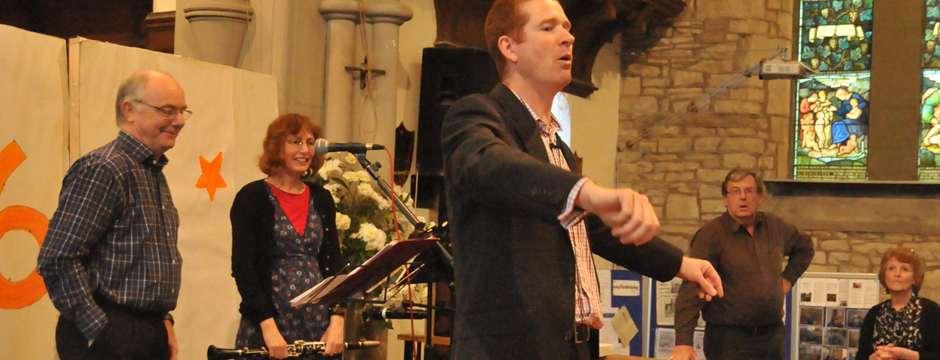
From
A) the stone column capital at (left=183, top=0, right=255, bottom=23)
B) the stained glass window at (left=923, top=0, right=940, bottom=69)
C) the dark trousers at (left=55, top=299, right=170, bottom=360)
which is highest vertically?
the stained glass window at (left=923, top=0, right=940, bottom=69)

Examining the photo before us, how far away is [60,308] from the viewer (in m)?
2.42

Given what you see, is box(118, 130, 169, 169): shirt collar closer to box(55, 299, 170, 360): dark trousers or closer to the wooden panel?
box(55, 299, 170, 360): dark trousers

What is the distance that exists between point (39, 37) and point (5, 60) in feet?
0.63

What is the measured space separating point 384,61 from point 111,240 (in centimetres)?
321

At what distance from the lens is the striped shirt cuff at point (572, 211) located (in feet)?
4.67

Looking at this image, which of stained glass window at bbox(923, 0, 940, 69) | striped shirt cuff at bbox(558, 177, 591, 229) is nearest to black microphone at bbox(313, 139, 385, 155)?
striped shirt cuff at bbox(558, 177, 591, 229)

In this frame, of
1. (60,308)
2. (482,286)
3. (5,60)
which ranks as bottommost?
(60,308)

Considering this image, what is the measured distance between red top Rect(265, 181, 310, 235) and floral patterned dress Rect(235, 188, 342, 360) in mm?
19

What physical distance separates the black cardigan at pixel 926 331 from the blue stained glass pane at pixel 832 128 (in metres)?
3.34

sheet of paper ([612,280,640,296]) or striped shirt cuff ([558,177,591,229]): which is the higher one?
striped shirt cuff ([558,177,591,229])

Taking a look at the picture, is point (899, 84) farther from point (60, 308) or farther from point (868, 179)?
point (60, 308)

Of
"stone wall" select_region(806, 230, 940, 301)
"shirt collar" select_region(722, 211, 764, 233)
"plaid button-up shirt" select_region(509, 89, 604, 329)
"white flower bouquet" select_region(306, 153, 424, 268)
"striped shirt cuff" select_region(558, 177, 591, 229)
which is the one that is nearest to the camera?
"striped shirt cuff" select_region(558, 177, 591, 229)

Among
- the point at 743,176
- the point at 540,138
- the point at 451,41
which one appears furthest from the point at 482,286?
the point at 451,41

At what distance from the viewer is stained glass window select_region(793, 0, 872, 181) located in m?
8.23
